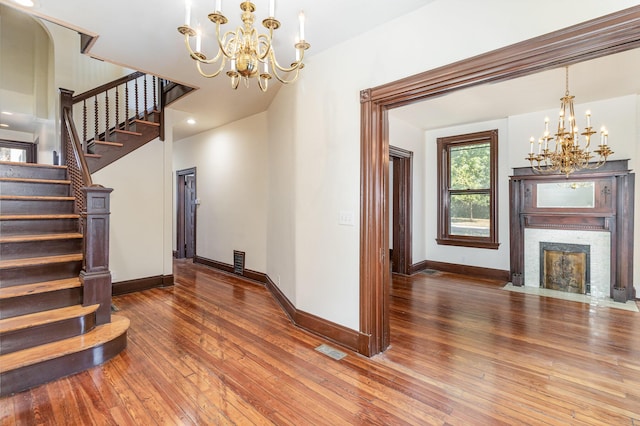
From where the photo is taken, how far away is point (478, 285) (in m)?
5.02

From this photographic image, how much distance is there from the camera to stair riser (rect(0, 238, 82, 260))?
2.93 m

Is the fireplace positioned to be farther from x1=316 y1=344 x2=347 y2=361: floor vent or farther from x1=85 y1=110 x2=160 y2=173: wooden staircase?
x1=85 y1=110 x2=160 y2=173: wooden staircase

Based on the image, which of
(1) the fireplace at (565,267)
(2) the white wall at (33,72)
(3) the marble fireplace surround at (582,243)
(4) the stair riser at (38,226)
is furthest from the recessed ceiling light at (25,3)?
(1) the fireplace at (565,267)

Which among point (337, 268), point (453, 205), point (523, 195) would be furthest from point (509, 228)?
point (337, 268)

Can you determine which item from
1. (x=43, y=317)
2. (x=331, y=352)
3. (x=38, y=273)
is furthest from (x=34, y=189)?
(x=331, y=352)

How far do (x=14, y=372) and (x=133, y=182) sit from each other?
9.90 ft

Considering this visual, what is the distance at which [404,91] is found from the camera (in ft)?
7.90

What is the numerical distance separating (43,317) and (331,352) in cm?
240

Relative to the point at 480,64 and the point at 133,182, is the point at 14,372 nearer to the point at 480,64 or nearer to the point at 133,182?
the point at 133,182

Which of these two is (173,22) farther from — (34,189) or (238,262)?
(238,262)

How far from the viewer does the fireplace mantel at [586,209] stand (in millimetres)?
4238

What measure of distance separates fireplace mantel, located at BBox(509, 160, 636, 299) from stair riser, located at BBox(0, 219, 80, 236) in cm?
630

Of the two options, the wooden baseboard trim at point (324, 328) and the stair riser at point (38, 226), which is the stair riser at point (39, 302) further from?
the wooden baseboard trim at point (324, 328)

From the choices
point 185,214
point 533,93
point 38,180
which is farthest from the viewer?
point 185,214
